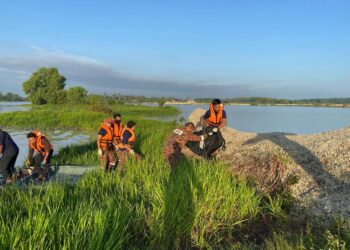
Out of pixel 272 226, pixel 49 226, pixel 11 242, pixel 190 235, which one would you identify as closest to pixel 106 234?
pixel 49 226

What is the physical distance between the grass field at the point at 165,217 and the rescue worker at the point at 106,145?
231 cm

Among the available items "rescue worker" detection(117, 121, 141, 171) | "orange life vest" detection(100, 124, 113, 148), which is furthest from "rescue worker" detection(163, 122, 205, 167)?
"orange life vest" detection(100, 124, 113, 148)

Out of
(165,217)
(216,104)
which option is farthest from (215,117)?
(165,217)

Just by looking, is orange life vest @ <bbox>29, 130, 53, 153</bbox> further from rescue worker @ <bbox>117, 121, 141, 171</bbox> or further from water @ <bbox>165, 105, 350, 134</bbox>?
water @ <bbox>165, 105, 350, 134</bbox>

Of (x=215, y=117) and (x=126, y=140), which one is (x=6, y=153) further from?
(x=215, y=117)

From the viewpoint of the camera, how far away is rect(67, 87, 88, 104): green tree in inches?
2557

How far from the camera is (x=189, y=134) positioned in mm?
8172

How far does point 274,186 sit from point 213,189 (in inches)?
85.3

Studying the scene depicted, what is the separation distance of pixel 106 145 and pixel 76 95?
58327 mm

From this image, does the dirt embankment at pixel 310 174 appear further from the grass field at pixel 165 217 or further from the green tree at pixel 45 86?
the green tree at pixel 45 86

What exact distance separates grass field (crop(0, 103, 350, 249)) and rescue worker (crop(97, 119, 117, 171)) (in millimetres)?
2313

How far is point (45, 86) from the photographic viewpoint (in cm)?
6938

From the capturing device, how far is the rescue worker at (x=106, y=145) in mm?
9078

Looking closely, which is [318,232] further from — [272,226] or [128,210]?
[128,210]
